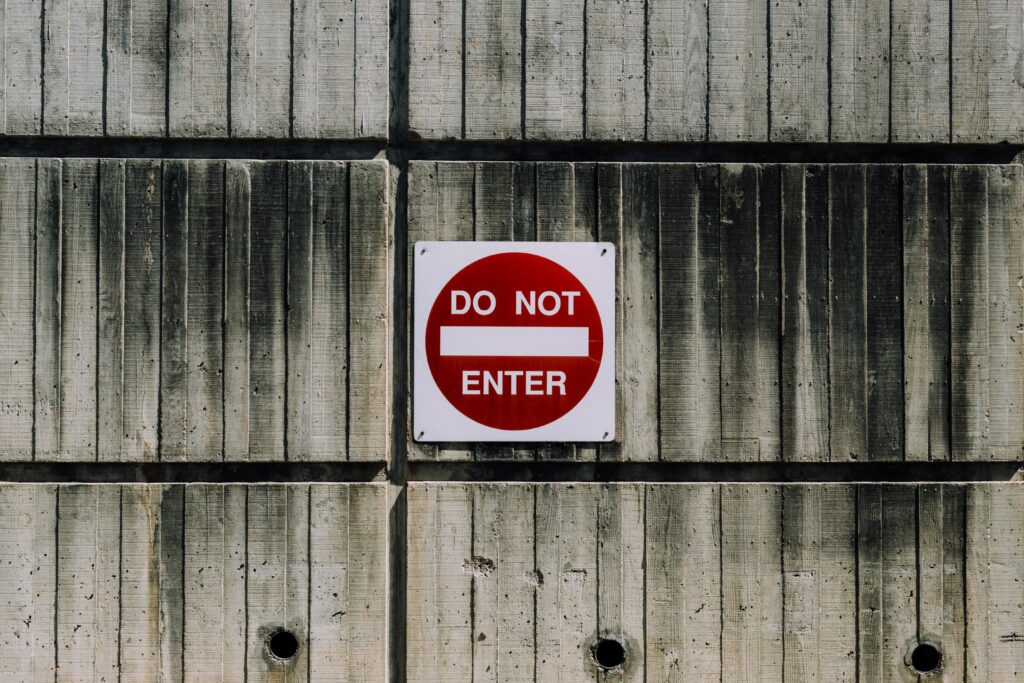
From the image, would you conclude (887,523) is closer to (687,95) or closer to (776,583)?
(776,583)

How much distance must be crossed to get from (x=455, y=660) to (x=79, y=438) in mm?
1516

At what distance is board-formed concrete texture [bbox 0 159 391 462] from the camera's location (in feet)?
8.11

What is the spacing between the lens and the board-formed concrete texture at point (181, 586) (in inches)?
96.9

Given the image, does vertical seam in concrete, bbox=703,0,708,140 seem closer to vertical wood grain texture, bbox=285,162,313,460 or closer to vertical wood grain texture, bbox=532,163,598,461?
vertical wood grain texture, bbox=532,163,598,461

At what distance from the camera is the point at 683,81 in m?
2.55

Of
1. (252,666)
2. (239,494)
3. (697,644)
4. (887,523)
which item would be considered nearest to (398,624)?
(252,666)

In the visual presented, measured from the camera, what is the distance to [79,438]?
247cm

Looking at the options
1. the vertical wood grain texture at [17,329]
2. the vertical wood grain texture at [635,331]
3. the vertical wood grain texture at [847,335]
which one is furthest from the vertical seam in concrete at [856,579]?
the vertical wood grain texture at [17,329]

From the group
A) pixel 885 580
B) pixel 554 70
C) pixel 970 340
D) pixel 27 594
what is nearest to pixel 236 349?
pixel 27 594

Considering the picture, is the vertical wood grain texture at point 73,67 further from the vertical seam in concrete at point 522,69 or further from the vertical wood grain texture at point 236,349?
the vertical seam in concrete at point 522,69

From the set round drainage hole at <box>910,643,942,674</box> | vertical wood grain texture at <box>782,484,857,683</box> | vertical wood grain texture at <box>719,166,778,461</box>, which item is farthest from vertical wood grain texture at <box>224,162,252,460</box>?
round drainage hole at <box>910,643,942,674</box>

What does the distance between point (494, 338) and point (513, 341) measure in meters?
0.07

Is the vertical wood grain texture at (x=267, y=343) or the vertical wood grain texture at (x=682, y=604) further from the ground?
the vertical wood grain texture at (x=267, y=343)

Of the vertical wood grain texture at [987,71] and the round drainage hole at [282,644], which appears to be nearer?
the round drainage hole at [282,644]
